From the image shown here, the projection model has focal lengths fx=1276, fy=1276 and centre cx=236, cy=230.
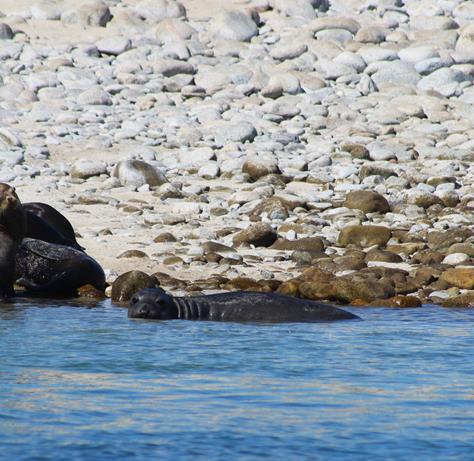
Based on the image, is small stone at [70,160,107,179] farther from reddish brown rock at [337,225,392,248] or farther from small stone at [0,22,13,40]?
small stone at [0,22,13,40]

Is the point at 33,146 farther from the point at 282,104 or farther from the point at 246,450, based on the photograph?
the point at 246,450

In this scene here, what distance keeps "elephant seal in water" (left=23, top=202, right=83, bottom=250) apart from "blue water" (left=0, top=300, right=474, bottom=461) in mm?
1879

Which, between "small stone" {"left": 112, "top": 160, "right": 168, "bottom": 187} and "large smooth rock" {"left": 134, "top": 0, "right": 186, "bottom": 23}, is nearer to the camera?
"small stone" {"left": 112, "top": 160, "right": 168, "bottom": 187}

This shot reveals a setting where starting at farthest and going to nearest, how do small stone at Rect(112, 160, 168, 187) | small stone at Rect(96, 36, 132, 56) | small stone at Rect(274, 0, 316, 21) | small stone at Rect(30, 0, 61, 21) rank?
small stone at Rect(274, 0, 316, 21)
small stone at Rect(30, 0, 61, 21)
small stone at Rect(96, 36, 132, 56)
small stone at Rect(112, 160, 168, 187)

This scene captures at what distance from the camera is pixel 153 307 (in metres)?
11.3

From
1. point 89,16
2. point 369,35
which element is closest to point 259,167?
point 369,35

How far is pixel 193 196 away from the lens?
17156 millimetres

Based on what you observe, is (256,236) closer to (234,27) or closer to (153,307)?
(153,307)

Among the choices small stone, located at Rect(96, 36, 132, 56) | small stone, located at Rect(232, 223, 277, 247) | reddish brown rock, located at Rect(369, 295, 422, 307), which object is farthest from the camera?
small stone, located at Rect(96, 36, 132, 56)

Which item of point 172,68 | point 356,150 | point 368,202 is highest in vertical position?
point 172,68

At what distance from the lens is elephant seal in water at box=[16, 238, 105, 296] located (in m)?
12.8

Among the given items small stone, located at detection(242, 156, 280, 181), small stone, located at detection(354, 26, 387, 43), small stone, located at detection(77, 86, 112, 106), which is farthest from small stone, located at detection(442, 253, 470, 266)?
small stone, located at detection(354, 26, 387, 43)

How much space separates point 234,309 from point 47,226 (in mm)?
3245

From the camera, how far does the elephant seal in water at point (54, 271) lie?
1284cm
